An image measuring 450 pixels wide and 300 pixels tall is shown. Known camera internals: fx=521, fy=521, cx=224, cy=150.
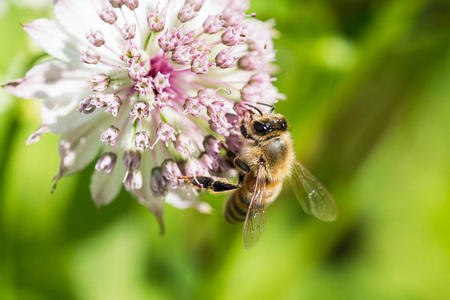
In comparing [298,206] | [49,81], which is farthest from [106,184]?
[298,206]

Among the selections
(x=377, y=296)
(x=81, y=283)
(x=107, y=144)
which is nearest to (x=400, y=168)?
(x=377, y=296)

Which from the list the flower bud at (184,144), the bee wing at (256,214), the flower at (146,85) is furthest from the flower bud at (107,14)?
the bee wing at (256,214)

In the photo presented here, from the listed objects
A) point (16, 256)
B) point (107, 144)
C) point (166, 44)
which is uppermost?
point (166, 44)

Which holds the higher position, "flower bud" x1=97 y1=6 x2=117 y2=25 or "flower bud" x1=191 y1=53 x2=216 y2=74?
"flower bud" x1=97 y1=6 x2=117 y2=25

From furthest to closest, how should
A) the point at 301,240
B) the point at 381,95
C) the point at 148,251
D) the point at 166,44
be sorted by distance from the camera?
the point at 381,95, the point at 301,240, the point at 148,251, the point at 166,44

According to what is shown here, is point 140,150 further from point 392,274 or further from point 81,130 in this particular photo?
point 392,274

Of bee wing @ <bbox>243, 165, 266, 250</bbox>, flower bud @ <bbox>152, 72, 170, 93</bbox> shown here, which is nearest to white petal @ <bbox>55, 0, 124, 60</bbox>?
flower bud @ <bbox>152, 72, 170, 93</bbox>

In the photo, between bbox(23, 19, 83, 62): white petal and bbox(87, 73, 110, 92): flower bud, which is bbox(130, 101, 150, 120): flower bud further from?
bbox(23, 19, 83, 62): white petal

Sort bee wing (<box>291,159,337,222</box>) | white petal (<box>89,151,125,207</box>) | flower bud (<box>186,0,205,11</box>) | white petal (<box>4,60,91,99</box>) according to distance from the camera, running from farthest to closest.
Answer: bee wing (<box>291,159,337,222</box>) < white petal (<box>89,151,125,207</box>) < flower bud (<box>186,0,205,11</box>) < white petal (<box>4,60,91,99</box>)
